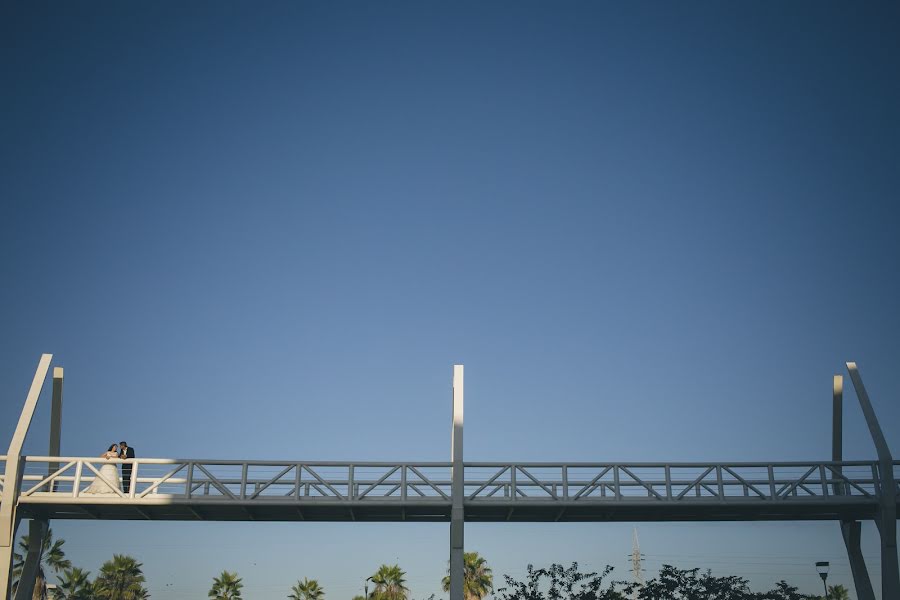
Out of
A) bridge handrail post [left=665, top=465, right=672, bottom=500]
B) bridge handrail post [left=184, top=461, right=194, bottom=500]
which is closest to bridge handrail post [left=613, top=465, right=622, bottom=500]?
bridge handrail post [left=665, top=465, right=672, bottom=500]

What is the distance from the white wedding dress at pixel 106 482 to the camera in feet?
84.5

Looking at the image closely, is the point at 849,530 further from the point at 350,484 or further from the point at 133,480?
the point at 133,480

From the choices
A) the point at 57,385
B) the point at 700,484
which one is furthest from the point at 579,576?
the point at 57,385

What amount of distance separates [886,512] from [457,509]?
1301cm

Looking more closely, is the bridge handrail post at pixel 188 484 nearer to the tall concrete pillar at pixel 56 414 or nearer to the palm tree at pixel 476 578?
the tall concrete pillar at pixel 56 414

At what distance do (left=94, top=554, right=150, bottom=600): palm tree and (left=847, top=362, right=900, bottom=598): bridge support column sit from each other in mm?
40035

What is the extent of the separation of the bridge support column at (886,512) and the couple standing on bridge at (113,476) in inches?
870

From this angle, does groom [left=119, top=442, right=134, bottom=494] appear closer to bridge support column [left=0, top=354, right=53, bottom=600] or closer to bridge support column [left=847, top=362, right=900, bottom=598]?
bridge support column [left=0, top=354, right=53, bottom=600]

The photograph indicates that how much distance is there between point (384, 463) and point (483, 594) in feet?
101

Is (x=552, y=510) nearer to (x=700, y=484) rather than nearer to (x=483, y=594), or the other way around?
(x=700, y=484)

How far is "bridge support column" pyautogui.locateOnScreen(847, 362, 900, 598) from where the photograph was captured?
26.2m

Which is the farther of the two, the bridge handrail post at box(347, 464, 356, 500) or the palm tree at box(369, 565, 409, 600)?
the palm tree at box(369, 565, 409, 600)

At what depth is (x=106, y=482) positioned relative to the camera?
2555 cm

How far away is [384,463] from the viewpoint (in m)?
26.1
